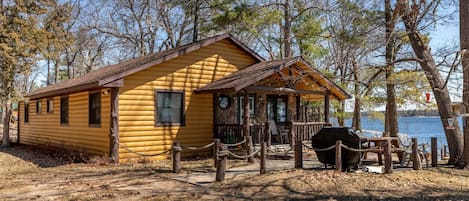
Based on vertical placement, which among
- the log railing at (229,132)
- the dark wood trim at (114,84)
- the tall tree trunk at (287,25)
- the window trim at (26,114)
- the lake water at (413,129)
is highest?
the tall tree trunk at (287,25)

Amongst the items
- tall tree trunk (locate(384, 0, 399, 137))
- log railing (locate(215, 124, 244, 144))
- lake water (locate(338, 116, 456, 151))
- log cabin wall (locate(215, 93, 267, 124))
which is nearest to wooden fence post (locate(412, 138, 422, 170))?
tall tree trunk (locate(384, 0, 399, 137))

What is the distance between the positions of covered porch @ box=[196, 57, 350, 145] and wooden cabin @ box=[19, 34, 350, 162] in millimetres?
38

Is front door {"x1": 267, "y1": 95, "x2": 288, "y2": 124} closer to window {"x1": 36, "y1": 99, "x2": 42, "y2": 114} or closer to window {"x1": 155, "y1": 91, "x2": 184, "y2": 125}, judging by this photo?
window {"x1": 155, "y1": 91, "x2": 184, "y2": 125}

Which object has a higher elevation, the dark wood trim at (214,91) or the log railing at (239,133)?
the dark wood trim at (214,91)

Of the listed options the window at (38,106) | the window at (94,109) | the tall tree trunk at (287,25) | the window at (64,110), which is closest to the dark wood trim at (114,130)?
the window at (94,109)

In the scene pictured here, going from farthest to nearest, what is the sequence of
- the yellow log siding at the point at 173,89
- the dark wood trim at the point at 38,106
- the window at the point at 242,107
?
the dark wood trim at the point at 38,106
the window at the point at 242,107
the yellow log siding at the point at 173,89

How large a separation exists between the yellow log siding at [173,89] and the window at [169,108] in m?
0.17

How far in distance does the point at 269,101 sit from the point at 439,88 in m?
6.18

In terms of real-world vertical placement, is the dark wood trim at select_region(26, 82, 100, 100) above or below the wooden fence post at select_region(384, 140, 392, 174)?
above

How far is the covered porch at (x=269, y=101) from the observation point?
1226 centimetres

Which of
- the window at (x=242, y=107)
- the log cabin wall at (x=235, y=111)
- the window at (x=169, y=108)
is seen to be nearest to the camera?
the window at (x=169, y=108)

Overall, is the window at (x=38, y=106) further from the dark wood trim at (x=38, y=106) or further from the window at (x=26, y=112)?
the window at (x=26, y=112)

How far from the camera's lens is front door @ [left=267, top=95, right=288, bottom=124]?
1557cm

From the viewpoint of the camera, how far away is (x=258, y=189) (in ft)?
25.1
